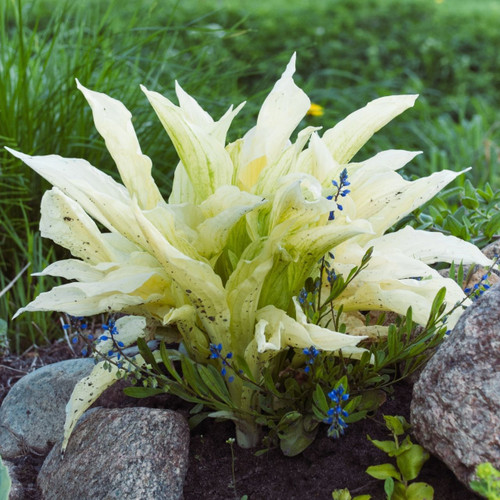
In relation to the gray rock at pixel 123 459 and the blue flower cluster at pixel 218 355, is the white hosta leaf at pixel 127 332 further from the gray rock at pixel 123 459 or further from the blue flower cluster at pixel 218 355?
the blue flower cluster at pixel 218 355

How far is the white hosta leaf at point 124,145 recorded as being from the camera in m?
1.79

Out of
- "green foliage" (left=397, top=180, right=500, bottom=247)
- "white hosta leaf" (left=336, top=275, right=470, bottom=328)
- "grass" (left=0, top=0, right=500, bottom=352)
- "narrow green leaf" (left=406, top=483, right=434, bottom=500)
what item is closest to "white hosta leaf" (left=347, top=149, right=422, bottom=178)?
"white hosta leaf" (left=336, top=275, right=470, bottom=328)

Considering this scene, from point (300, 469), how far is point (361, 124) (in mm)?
855

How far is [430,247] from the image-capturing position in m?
1.91

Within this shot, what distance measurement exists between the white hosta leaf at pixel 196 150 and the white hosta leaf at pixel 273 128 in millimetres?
87

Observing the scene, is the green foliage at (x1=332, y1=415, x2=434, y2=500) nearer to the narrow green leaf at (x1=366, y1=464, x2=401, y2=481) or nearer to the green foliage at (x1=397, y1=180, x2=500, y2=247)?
the narrow green leaf at (x1=366, y1=464, x2=401, y2=481)

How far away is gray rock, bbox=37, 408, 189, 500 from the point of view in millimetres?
1722

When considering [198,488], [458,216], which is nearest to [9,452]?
[198,488]

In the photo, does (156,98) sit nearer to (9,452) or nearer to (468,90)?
(9,452)

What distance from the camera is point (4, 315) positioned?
9.46 ft

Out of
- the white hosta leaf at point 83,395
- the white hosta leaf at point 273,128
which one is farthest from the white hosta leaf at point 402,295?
the white hosta leaf at point 83,395

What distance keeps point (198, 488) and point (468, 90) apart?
6.37 metres

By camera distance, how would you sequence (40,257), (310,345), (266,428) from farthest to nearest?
(40,257), (266,428), (310,345)

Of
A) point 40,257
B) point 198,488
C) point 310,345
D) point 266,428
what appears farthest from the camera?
point 40,257
